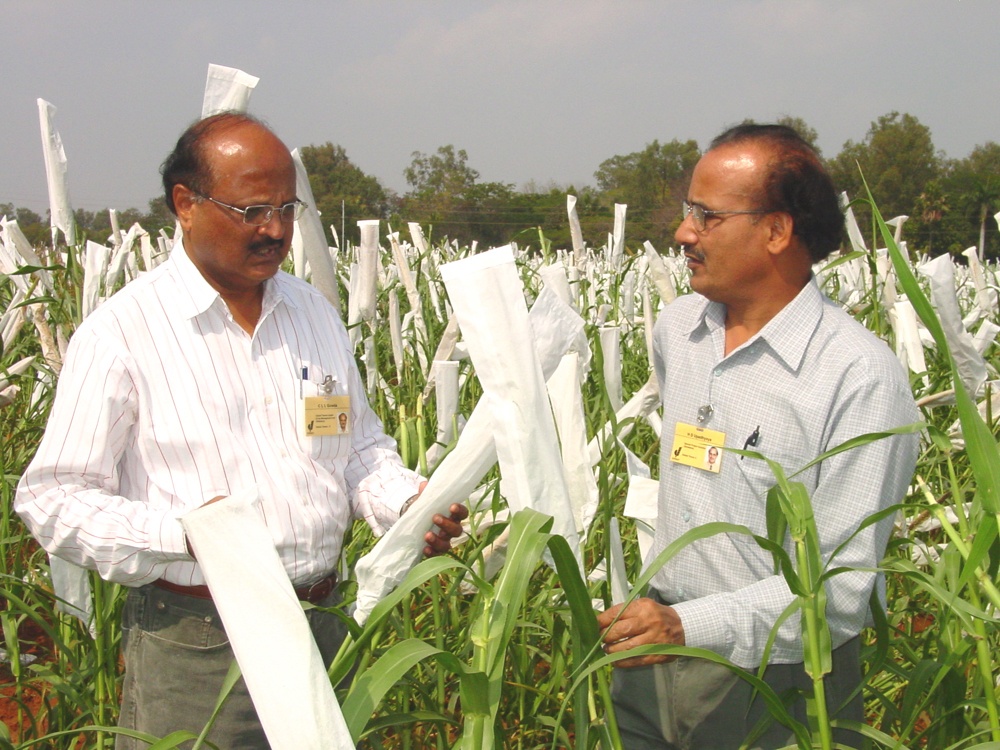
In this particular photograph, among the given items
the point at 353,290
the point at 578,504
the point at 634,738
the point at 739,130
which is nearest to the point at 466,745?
the point at 578,504

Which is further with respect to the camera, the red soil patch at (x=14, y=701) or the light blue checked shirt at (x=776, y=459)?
the red soil patch at (x=14, y=701)

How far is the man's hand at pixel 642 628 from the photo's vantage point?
1.27 metres

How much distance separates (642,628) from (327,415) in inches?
27.1

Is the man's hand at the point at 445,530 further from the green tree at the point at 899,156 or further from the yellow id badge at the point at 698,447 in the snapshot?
the green tree at the point at 899,156

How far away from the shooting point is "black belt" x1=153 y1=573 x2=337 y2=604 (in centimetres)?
153

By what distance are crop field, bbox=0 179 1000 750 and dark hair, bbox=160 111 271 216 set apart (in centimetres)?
30

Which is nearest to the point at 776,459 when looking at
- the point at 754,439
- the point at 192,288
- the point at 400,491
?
the point at 754,439

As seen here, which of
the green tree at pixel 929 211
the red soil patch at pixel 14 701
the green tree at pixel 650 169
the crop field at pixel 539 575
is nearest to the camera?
the crop field at pixel 539 575

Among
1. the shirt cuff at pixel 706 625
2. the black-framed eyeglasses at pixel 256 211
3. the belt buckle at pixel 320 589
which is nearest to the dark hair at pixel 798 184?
the shirt cuff at pixel 706 625

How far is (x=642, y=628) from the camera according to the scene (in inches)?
50.8

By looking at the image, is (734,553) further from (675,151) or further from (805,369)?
(675,151)

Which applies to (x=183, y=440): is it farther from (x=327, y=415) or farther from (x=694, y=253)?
(x=694, y=253)

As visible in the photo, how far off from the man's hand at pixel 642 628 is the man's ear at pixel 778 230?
0.64 m

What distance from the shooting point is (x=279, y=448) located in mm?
1596
